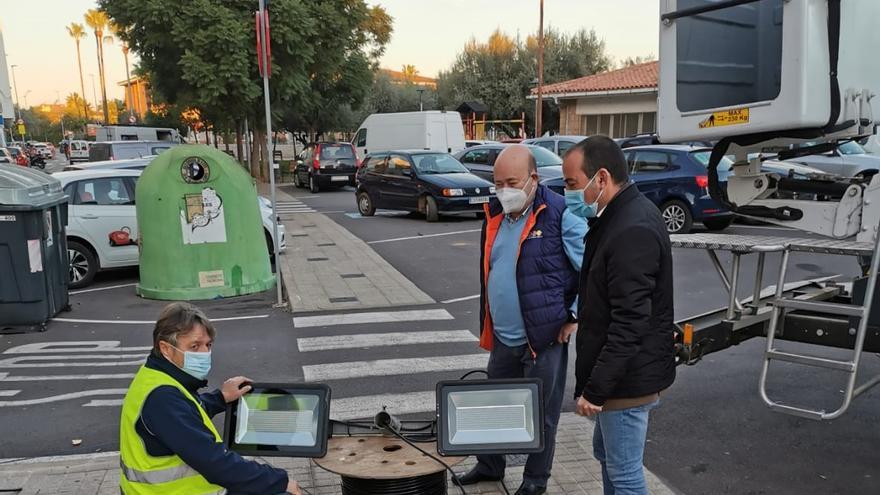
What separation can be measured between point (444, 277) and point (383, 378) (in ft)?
13.9

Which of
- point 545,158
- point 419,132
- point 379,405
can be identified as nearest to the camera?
point 379,405

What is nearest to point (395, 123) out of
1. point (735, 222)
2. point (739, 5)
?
point (735, 222)

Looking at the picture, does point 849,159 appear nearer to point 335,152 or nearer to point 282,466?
point 282,466

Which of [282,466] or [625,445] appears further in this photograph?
[282,466]


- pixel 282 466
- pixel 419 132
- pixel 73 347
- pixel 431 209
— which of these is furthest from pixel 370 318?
pixel 419 132

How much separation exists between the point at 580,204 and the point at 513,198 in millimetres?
423

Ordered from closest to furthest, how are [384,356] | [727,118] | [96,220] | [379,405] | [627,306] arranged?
[627,306], [727,118], [379,405], [384,356], [96,220]

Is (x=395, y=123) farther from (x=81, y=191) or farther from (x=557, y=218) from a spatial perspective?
(x=557, y=218)

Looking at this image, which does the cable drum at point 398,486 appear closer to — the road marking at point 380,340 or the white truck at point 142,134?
the road marking at point 380,340

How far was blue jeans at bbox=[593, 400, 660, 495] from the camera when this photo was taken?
2789 mm

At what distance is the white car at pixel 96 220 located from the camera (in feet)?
31.2

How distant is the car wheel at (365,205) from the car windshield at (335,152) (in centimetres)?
811

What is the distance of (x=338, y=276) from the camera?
10000mm

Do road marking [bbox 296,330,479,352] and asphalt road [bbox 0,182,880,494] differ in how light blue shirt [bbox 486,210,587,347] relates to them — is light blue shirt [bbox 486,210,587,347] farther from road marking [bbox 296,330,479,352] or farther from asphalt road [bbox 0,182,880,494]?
road marking [bbox 296,330,479,352]
